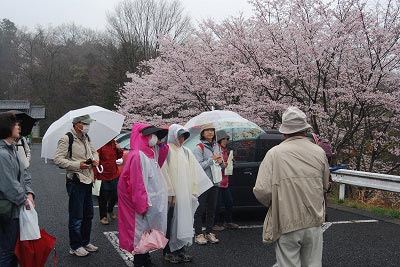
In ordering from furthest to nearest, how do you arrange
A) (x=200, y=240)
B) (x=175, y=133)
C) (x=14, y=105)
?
(x=14, y=105) < (x=200, y=240) < (x=175, y=133)

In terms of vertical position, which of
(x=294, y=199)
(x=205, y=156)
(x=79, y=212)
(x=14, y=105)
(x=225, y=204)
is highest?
(x=14, y=105)

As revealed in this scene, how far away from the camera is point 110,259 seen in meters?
4.79

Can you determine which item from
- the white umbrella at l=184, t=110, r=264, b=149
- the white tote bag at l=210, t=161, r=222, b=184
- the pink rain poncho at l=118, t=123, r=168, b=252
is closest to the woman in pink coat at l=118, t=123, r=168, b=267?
the pink rain poncho at l=118, t=123, r=168, b=252

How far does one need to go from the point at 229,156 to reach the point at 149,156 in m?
2.23

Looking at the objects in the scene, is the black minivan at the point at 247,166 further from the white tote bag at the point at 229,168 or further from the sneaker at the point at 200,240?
the sneaker at the point at 200,240

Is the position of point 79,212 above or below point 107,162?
below

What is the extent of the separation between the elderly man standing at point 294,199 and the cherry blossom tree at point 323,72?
24.7 feet

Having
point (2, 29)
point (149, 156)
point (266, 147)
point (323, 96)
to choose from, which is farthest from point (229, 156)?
point (2, 29)

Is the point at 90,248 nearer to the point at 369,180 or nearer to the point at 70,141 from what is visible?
the point at 70,141

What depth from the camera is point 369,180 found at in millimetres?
7922

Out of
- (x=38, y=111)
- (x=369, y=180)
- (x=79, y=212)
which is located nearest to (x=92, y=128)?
(x=79, y=212)

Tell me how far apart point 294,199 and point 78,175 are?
2797mm

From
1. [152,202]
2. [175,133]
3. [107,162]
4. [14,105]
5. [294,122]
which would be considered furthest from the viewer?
[14,105]

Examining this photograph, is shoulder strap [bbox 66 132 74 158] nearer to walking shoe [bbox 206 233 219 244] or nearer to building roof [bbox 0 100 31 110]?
walking shoe [bbox 206 233 219 244]
